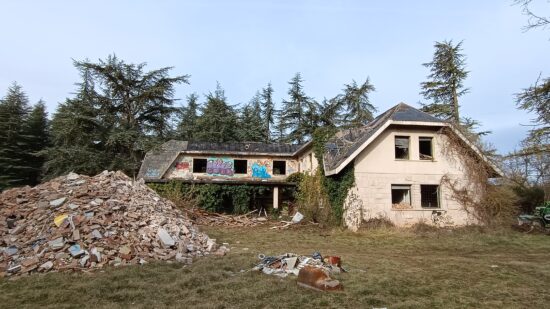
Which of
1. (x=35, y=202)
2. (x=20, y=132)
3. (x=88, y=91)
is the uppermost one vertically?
(x=88, y=91)

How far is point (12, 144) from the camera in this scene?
3878 centimetres

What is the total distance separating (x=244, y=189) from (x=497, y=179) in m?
14.9

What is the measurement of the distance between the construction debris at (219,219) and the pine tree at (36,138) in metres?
27.3

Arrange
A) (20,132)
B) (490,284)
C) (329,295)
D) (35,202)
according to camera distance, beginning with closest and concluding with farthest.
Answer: (329,295) → (490,284) → (35,202) → (20,132)

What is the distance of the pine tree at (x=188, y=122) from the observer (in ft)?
134

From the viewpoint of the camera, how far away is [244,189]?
2397 cm

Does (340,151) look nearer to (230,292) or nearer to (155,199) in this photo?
(155,199)

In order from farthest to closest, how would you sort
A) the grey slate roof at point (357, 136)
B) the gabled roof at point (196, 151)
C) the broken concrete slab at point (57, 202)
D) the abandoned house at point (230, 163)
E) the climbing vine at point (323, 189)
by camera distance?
the gabled roof at point (196, 151)
the abandoned house at point (230, 163)
the climbing vine at point (323, 189)
the grey slate roof at point (357, 136)
the broken concrete slab at point (57, 202)

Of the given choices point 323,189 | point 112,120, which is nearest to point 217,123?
point 112,120

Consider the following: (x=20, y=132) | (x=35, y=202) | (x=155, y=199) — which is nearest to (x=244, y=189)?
(x=155, y=199)

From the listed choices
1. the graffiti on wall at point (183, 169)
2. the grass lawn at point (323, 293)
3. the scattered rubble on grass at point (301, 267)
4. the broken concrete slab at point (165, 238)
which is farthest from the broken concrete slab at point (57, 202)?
the graffiti on wall at point (183, 169)

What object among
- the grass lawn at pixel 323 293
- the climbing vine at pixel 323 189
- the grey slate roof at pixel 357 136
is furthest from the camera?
the climbing vine at pixel 323 189

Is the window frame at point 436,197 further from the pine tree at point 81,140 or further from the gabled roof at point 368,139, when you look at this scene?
the pine tree at point 81,140

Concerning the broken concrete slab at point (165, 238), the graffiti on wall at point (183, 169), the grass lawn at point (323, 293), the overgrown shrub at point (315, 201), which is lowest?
the grass lawn at point (323, 293)
